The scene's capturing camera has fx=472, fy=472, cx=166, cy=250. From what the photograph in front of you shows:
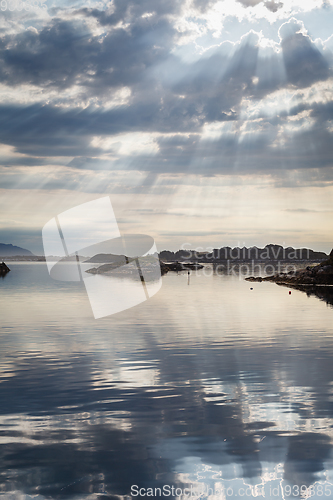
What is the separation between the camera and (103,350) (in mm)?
23844

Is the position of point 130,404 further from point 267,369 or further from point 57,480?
point 267,369

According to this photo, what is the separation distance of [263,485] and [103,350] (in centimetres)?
1546

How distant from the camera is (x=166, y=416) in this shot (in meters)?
13.1

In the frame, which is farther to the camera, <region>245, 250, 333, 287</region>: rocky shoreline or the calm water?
<region>245, 250, 333, 287</region>: rocky shoreline

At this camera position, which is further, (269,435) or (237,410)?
(237,410)

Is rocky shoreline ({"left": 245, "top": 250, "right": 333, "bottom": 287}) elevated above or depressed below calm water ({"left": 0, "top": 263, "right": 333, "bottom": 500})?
above

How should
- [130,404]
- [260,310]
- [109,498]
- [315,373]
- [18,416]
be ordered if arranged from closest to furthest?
[109,498]
[18,416]
[130,404]
[315,373]
[260,310]

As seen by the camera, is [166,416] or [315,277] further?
[315,277]

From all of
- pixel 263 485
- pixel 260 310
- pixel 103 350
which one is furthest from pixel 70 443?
pixel 260 310

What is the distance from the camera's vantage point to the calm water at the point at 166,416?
935 cm

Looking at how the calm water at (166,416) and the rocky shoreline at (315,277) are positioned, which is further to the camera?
the rocky shoreline at (315,277)

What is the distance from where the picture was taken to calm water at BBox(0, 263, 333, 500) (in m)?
9.35

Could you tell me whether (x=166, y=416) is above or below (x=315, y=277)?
below

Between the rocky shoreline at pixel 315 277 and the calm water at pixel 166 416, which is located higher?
the rocky shoreline at pixel 315 277
